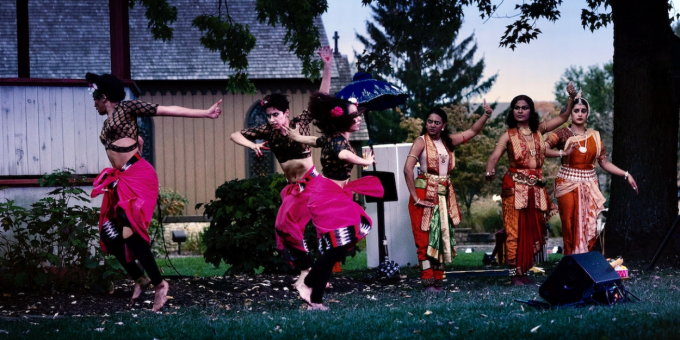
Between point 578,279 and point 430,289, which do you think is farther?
point 430,289

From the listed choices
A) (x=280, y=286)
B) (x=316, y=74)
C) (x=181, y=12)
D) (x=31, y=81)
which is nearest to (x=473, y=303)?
(x=280, y=286)

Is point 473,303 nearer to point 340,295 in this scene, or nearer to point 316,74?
point 340,295

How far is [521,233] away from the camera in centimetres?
902

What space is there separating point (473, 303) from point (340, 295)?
195 centimetres

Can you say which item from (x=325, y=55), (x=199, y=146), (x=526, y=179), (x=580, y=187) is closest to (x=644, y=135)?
(x=580, y=187)

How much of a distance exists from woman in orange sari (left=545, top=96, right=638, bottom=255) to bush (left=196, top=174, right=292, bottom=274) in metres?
3.44

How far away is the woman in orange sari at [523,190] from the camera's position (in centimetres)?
893

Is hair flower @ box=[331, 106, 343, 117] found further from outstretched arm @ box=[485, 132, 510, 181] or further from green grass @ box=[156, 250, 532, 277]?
green grass @ box=[156, 250, 532, 277]

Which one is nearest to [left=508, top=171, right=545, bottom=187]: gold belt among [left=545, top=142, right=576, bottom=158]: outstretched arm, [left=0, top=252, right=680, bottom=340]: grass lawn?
[left=545, top=142, right=576, bottom=158]: outstretched arm

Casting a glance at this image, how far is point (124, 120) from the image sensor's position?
23.2ft

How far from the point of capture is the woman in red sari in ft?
22.7

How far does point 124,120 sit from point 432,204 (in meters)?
3.38

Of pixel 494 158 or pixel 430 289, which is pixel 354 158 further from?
pixel 494 158

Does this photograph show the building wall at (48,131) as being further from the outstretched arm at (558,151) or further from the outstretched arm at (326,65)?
the outstretched arm at (558,151)
